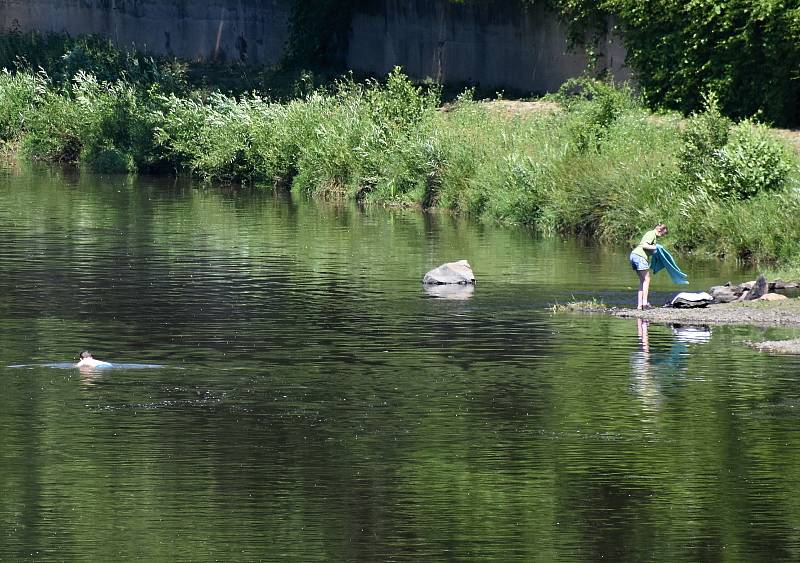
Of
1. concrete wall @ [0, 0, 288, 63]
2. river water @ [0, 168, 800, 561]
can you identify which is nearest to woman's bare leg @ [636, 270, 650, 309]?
river water @ [0, 168, 800, 561]

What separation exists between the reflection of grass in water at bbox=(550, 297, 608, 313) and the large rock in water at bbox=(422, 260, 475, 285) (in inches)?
119

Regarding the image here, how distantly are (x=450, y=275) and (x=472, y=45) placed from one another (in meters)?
29.5

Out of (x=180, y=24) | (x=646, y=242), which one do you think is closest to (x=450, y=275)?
(x=646, y=242)

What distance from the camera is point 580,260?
34.5 meters

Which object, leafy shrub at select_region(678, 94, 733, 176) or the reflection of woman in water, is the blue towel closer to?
the reflection of woman in water

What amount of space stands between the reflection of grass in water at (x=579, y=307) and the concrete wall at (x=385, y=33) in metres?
24.4

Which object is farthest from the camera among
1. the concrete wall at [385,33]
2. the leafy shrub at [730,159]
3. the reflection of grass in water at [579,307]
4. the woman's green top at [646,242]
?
the concrete wall at [385,33]

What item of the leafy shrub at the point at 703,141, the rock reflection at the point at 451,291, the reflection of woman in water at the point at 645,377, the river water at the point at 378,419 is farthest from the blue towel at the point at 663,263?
the leafy shrub at the point at 703,141

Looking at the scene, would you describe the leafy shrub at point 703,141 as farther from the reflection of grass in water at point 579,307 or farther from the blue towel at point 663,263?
the reflection of grass in water at point 579,307

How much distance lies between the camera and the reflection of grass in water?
90.2ft

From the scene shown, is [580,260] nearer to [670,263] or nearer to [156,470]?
[670,263]

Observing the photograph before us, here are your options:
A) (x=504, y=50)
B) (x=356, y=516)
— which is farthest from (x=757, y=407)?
(x=504, y=50)

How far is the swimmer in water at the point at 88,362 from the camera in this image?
2219cm

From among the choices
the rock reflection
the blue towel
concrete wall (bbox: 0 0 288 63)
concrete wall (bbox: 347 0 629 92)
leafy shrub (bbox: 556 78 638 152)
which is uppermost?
concrete wall (bbox: 0 0 288 63)
